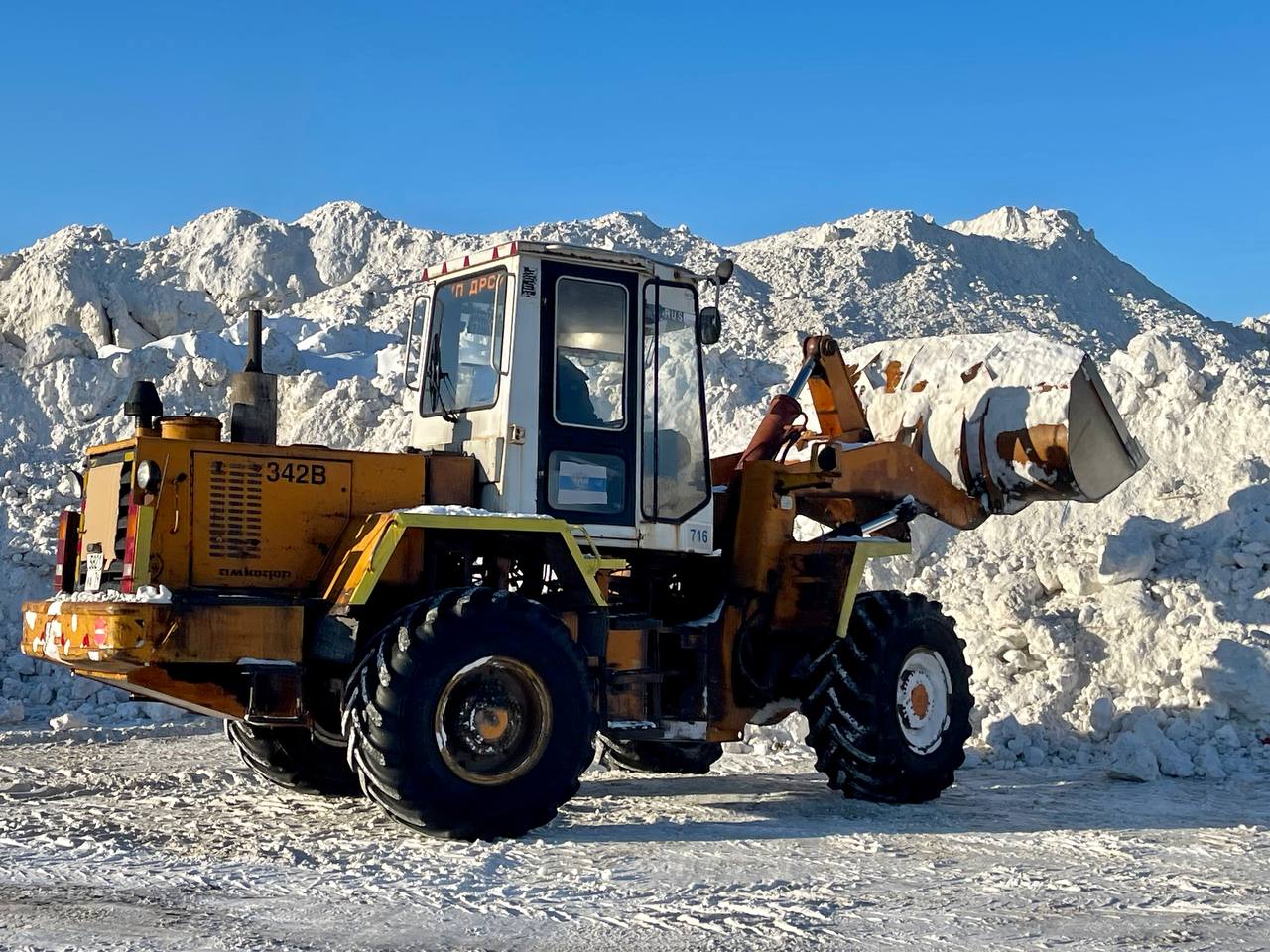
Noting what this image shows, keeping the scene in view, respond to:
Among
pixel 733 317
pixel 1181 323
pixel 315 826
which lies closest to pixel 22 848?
pixel 315 826

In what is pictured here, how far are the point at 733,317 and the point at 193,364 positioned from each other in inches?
414

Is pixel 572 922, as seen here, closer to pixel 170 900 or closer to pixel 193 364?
pixel 170 900

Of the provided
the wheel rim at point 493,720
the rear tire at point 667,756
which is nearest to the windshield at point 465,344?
the wheel rim at point 493,720

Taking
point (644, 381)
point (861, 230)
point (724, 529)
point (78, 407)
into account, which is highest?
point (861, 230)

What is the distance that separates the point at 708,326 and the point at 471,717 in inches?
105

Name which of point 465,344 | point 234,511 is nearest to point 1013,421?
point 465,344

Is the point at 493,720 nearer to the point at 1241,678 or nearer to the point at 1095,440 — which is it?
the point at 1095,440

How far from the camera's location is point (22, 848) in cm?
709

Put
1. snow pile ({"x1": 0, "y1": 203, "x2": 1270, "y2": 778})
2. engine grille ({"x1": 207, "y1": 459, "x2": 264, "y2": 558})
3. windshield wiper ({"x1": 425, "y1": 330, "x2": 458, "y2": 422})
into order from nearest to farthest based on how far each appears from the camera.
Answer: engine grille ({"x1": 207, "y1": 459, "x2": 264, "y2": 558}), windshield wiper ({"x1": 425, "y1": 330, "x2": 458, "y2": 422}), snow pile ({"x1": 0, "y1": 203, "x2": 1270, "y2": 778})

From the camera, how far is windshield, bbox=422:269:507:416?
8.32 m

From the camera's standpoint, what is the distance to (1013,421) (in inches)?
402

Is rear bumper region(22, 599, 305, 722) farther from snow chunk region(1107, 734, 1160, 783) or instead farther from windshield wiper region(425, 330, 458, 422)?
snow chunk region(1107, 734, 1160, 783)

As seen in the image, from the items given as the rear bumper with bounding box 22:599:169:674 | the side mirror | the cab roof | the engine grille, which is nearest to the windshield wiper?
the cab roof

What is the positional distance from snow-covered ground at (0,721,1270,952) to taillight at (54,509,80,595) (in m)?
1.21
